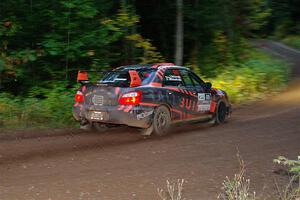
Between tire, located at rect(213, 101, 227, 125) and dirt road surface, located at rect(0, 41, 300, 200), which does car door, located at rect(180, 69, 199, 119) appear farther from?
tire, located at rect(213, 101, 227, 125)

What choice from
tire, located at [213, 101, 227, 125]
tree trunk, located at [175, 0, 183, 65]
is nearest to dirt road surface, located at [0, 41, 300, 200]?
tire, located at [213, 101, 227, 125]

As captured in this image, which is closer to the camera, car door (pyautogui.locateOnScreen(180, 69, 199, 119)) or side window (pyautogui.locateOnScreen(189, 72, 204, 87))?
car door (pyautogui.locateOnScreen(180, 69, 199, 119))

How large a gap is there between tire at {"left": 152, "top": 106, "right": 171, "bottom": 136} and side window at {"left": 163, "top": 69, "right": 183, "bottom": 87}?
2.07 feet

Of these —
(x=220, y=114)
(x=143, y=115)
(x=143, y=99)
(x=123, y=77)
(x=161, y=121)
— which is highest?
(x=123, y=77)

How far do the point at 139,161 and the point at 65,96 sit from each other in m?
5.88

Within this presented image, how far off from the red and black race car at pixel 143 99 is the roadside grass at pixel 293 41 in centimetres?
2759

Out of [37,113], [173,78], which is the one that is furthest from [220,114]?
[37,113]

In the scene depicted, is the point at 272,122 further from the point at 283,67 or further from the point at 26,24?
the point at 283,67

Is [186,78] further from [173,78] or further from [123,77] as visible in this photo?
[123,77]

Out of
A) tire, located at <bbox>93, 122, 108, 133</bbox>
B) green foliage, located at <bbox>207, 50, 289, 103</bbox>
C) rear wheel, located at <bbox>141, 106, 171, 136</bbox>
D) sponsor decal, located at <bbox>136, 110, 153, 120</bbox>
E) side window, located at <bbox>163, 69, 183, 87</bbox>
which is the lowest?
green foliage, located at <bbox>207, 50, 289, 103</bbox>

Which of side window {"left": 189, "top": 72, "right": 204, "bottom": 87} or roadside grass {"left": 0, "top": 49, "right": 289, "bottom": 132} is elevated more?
side window {"left": 189, "top": 72, "right": 204, "bottom": 87}

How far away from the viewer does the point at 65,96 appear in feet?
43.2

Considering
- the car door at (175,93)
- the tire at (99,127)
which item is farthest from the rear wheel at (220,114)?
the tire at (99,127)

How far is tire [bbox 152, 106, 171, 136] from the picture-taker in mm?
10203
